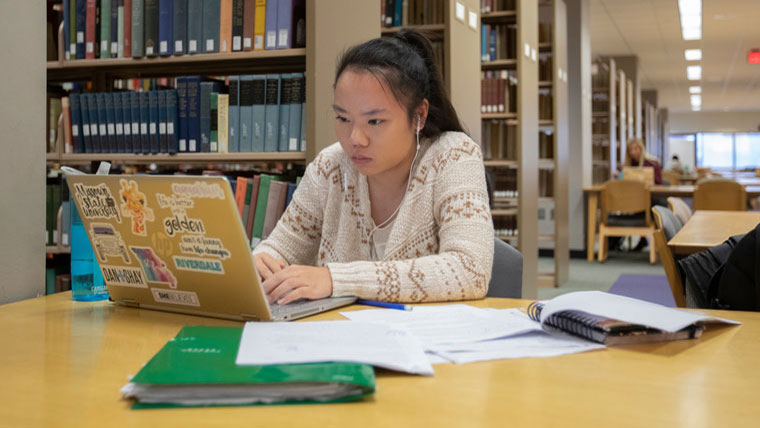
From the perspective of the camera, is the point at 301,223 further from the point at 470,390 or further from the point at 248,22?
the point at 248,22

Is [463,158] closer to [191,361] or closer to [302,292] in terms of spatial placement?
[302,292]

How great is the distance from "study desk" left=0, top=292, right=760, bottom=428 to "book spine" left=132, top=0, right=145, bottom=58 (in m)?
2.14

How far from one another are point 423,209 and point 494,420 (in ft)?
3.25

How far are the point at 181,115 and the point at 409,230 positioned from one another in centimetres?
157

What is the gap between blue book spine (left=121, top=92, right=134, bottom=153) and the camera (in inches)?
116

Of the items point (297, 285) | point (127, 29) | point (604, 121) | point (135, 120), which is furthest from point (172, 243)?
point (604, 121)

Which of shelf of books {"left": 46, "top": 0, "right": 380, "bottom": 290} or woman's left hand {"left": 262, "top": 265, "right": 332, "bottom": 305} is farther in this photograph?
shelf of books {"left": 46, "top": 0, "right": 380, "bottom": 290}

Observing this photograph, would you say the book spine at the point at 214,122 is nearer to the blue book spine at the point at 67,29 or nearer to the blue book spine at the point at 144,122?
the blue book spine at the point at 144,122

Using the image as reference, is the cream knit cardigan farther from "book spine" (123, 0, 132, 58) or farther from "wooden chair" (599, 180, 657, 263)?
"wooden chair" (599, 180, 657, 263)

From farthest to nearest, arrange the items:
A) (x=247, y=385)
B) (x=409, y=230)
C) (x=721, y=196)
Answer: (x=721, y=196) → (x=409, y=230) → (x=247, y=385)

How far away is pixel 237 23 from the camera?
8.86 ft

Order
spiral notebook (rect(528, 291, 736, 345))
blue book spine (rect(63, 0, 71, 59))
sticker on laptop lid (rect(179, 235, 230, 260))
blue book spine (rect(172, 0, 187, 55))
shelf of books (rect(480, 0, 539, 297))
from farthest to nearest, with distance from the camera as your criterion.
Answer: shelf of books (rect(480, 0, 539, 297)) < blue book spine (rect(63, 0, 71, 59)) < blue book spine (rect(172, 0, 187, 55)) < sticker on laptop lid (rect(179, 235, 230, 260)) < spiral notebook (rect(528, 291, 736, 345))

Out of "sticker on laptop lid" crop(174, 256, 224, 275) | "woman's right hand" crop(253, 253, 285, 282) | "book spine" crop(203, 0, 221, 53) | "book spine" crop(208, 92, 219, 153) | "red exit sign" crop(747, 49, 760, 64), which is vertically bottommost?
"woman's right hand" crop(253, 253, 285, 282)

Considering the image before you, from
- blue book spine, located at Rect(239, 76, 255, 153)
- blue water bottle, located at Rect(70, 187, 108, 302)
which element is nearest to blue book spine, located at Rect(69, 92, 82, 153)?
blue book spine, located at Rect(239, 76, 255, 153)
